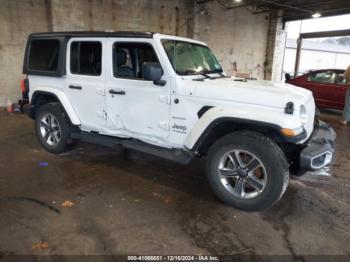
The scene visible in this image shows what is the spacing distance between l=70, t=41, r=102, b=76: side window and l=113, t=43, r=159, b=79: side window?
27 cm

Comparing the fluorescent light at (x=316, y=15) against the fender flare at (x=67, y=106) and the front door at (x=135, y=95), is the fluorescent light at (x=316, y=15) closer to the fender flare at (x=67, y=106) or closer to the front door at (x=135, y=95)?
the front door at (x=135, y=95)

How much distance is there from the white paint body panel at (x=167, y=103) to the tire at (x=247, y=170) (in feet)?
0.83

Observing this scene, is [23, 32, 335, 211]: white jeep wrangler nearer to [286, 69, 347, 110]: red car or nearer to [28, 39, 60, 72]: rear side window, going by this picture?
[28, 39, 60, 72]: rear side window

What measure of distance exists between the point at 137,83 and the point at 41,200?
170cm

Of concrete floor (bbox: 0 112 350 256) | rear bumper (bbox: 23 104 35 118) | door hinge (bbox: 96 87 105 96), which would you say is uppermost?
door hinge (bbox: 96 87 105 96)

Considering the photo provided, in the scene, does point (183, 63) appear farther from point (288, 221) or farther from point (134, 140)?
point (288, 221)

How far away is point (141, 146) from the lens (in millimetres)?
3607

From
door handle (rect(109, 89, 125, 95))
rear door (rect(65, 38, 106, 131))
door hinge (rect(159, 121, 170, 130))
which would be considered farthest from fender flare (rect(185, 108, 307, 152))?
rear door (rect(65, 38, 106, 131))

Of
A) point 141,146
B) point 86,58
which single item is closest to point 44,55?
point 86,58

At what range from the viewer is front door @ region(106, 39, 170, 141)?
10.9 feet

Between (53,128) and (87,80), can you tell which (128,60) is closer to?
(87,80)

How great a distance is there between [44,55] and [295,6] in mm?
11876

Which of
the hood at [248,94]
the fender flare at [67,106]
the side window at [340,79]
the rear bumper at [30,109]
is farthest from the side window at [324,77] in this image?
the rear bumper at [30,109]

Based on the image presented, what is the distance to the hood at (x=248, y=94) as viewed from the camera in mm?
2654
